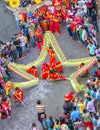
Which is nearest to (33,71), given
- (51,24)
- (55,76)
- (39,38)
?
(55,76)

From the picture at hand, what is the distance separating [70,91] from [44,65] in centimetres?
272

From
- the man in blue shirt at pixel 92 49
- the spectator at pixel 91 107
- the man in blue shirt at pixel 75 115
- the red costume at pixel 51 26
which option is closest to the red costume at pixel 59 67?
the man in blue shirt at pixel 92 49

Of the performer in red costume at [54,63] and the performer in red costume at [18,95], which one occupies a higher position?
the performer in red costume at [54,63]

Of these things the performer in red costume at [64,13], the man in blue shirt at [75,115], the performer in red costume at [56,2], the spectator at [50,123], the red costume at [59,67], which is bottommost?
the spectator at [50,123]

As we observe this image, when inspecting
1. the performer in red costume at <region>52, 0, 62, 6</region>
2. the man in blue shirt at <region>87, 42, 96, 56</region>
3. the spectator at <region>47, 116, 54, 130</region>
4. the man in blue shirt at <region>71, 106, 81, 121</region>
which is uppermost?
the performer in red costume at <region>52, 0, 62, 6</region>

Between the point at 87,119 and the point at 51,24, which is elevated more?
the point at 51,24

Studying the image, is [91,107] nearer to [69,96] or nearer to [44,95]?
[69,96]

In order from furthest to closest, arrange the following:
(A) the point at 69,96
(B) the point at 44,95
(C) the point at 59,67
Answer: (C) the point at 59,67 → (B) the point at 44,95 → (A) the point at 69,96

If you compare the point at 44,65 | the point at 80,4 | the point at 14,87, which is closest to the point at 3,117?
the point at 14,87

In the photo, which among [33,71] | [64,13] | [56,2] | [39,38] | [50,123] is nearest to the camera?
[50,123]

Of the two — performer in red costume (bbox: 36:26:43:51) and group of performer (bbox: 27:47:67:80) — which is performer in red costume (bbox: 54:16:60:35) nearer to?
performer in red costume (bbox: 36:26:43:51)

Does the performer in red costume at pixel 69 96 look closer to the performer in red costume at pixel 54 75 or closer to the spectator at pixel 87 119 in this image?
the spectator at pixel 87 119

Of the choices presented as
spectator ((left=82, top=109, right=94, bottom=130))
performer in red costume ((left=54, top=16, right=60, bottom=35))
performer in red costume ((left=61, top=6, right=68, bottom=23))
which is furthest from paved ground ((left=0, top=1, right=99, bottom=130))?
spectator ((left=82, top=109, right=94, bottom=130))

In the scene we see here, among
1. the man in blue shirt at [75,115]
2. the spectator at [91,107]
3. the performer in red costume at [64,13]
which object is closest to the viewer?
the man in blue shirt at [75,115]
